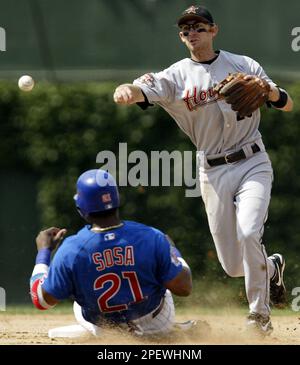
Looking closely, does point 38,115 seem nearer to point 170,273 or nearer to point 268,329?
point 268,329

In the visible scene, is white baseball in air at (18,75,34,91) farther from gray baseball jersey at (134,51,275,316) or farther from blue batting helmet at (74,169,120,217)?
blue batting helmet at (74,169,120,217)

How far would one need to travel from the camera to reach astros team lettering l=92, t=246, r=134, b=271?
541 cm

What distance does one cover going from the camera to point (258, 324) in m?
6.65

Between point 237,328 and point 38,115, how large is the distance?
4381 mm

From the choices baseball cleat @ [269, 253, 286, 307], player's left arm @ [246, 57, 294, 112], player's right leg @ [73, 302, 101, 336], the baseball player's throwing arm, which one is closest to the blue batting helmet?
player's right leg @ [73, 302, 101, 336]

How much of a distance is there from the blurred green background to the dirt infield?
0.94 m

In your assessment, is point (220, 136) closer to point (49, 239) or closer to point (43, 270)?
point (49, 239)

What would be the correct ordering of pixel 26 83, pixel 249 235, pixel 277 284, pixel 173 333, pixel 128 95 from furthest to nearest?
pixel 26 83 → pixel 277 284 → pixel 128 95 → pixel 249 235 → pixel 173 333

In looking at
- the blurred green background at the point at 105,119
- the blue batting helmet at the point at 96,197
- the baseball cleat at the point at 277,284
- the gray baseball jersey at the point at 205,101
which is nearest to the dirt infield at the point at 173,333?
the baseball cleat at the point at 277,284

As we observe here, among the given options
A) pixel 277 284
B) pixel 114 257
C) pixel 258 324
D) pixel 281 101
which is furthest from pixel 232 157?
pixel 114 257

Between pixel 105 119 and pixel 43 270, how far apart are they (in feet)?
16.3

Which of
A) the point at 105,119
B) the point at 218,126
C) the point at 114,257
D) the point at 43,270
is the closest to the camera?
the point at 114,257

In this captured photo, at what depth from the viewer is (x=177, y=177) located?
10406 mm

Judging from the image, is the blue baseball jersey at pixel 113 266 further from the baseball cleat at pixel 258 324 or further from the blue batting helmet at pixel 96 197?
the baseball cleat at pixel 258 324
